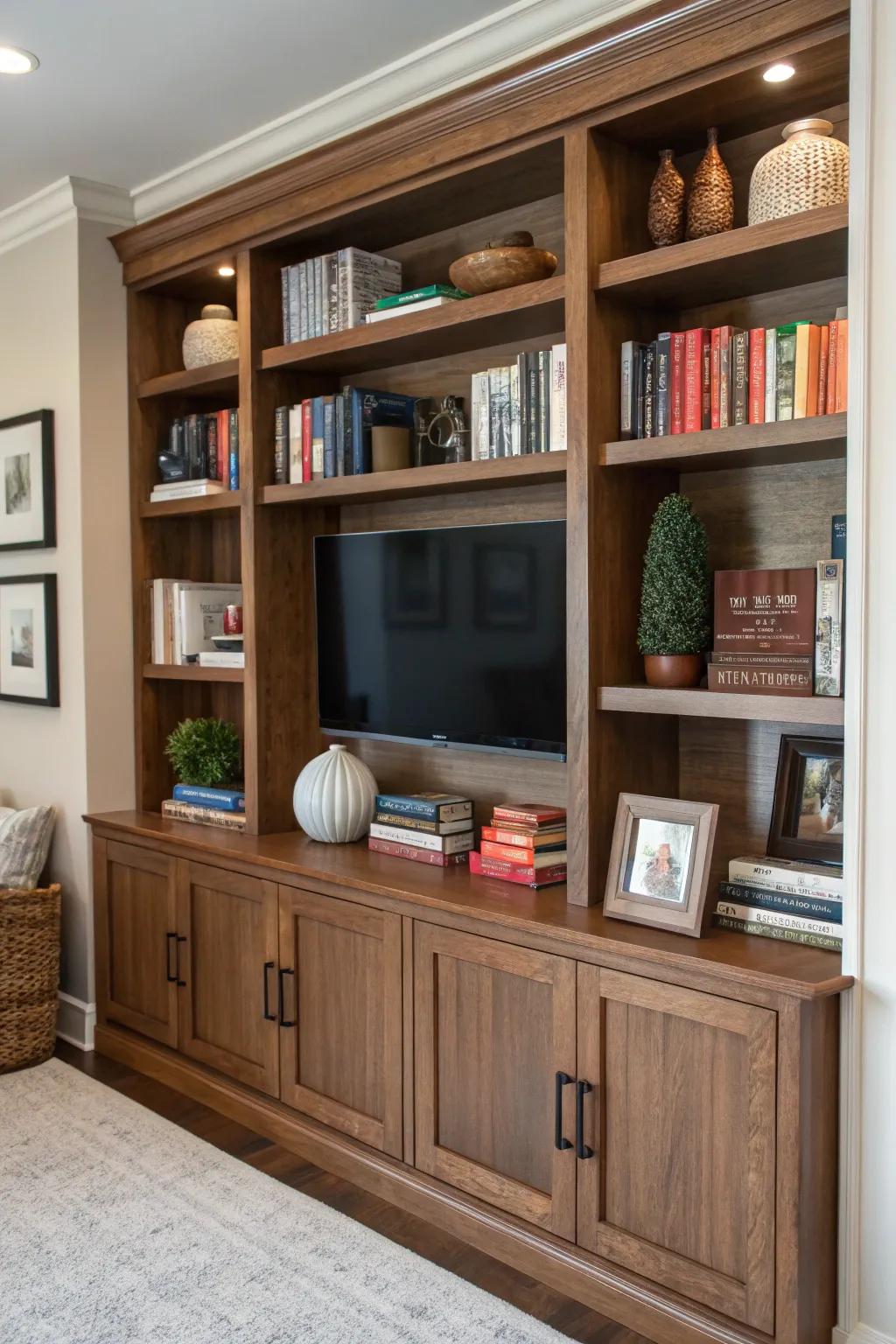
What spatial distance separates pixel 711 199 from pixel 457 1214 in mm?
2220

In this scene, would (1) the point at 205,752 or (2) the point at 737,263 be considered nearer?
(2) the point at 737,263

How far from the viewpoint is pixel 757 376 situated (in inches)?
88.7

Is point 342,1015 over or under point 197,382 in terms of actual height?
under

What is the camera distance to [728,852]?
256 centimetres

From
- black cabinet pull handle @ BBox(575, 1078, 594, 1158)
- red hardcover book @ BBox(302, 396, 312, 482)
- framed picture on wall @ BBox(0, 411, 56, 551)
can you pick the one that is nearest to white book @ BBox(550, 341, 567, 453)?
red hardcover book @ BBox(302, 396, 312, 482)

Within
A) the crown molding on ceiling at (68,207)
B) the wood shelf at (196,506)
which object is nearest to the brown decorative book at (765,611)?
the wood shelf at (196,506)

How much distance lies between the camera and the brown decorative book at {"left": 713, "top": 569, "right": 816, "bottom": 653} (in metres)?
2.19

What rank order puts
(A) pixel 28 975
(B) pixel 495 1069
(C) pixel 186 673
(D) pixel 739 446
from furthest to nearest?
(C) pixel 186 673 → (A) pixel 28 975 → (B) pixel 495 1069 → (D) pixel 739 446

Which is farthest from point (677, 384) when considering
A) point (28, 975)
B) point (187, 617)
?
Result: point (28, 975)

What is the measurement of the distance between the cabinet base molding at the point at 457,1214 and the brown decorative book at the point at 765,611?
4.03 feet

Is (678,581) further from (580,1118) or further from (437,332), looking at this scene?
(580,1118)

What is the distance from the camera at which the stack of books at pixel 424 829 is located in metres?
2.92

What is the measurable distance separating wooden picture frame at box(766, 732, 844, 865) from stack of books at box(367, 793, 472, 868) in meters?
0.85

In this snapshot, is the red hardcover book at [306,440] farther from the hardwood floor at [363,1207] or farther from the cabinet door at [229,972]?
the hardwood floor at [363,1207]
